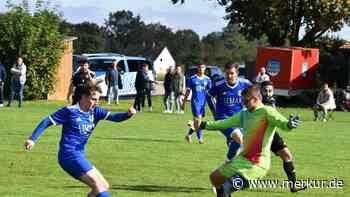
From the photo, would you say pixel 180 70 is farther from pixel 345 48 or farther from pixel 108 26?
pixel 108 26

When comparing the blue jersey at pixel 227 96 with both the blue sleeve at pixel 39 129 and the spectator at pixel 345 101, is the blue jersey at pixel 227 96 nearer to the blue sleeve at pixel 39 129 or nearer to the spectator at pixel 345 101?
the blue sleeve at pixel 39 129

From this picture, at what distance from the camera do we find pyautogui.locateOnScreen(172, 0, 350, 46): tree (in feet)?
163

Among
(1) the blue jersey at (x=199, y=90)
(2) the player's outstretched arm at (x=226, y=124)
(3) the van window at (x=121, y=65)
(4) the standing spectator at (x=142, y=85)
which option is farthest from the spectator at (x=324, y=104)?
(2) the player's outstretched arm at (x=226, y=124)

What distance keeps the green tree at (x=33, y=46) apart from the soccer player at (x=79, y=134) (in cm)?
2850

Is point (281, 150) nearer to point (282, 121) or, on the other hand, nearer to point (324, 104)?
point (282, 121)

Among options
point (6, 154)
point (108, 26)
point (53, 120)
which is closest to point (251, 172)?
point (53, 120)

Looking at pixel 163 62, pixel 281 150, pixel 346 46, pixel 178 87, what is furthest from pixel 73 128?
pixel 163 62

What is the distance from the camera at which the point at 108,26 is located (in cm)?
15050

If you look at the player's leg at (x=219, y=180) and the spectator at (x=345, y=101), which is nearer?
the player's leg at (x=219, y=180)

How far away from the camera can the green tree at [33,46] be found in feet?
124

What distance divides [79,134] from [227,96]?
4371 millimetres

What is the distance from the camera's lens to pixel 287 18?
51.2 metres

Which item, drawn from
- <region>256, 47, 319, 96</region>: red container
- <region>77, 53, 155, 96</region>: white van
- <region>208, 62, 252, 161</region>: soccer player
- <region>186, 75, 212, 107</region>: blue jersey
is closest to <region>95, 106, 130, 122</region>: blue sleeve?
<region>208, 62, 252, 161</region>: soccer player

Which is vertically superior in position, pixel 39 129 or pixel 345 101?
pixel 39 129
